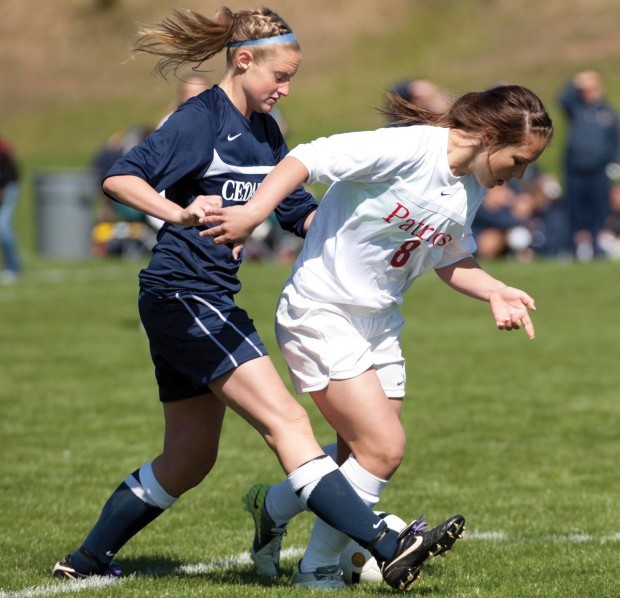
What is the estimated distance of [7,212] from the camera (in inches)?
688

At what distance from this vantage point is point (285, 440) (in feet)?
14.1

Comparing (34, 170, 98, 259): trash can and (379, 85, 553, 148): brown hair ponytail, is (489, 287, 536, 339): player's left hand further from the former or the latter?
Result: (34, 170, 98, 259): trash can

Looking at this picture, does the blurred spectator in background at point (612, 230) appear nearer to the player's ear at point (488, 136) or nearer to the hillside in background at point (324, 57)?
the player's ear at point (488, 136)

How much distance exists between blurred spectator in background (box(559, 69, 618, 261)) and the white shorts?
13970 millimetres

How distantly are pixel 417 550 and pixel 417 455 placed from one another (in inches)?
122

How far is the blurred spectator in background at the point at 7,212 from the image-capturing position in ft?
55.4

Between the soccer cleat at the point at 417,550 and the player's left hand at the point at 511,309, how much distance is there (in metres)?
0.71

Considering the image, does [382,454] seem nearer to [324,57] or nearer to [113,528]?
[113,528]

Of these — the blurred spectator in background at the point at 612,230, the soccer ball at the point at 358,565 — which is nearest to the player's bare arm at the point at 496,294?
the soccer ball at the point at 358,565

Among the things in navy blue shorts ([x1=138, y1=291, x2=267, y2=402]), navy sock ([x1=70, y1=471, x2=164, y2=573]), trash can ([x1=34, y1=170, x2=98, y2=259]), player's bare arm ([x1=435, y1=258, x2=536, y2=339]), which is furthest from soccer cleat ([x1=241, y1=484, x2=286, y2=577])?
trash can ([x1=34, y1=170, x2=98, y2=259])

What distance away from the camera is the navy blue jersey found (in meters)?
4.29

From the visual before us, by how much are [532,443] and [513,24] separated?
41634 mm

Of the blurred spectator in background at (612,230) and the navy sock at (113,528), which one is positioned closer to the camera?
the navy sock at (113,528)

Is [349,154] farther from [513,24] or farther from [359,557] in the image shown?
[513,24]
